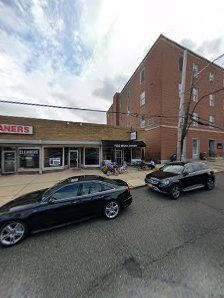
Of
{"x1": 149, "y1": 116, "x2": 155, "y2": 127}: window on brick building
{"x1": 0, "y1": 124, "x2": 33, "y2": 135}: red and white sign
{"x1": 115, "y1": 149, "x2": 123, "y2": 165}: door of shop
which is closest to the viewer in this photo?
{"x1": 0, "y1": 124, "x2": 33, "y2": 135}: red and white sign

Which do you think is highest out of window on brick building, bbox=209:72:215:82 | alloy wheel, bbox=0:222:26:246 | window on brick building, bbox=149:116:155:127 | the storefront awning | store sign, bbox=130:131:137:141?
window on brick building, bbox=209:72:215:82

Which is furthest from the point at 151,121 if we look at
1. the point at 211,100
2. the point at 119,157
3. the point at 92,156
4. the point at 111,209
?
the point at 111,209

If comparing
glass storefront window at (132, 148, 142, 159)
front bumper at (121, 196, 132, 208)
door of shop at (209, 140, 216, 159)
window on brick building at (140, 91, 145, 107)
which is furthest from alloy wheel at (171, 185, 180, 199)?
door of shop at (209, 140, 216, 159)

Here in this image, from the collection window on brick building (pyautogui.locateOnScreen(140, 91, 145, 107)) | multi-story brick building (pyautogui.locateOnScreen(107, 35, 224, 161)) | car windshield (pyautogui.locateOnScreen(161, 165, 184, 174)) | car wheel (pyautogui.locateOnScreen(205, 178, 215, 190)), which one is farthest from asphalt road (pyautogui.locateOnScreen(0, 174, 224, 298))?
window on brick building (pyautogui.locateOnScreen(140, 91, 145, 107))

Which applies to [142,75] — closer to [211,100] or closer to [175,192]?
[211,100]

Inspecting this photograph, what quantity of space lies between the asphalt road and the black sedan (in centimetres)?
29

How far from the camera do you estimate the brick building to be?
11.9 meters

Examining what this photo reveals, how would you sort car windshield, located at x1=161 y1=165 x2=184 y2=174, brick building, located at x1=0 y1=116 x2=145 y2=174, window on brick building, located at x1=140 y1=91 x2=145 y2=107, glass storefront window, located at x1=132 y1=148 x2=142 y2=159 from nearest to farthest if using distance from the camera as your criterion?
car windshield, located at x1=161 y1=165 x2=184 y2=174 < brick building, located at x1=0 y1=116 x2=145 y2=174 < glass storefront window, located at x1=132 y1=148 x2=142 y2=159 < window on brick building, located at x1=140 y1=91 x2=145 y2=107

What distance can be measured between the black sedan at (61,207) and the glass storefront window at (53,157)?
909cm

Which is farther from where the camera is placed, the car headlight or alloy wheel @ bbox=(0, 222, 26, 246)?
the car headlight

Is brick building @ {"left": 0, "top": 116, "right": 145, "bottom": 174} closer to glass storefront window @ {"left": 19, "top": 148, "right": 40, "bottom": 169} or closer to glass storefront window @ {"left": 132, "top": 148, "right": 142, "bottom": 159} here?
glass storefront window @ {"left": 19, "top": 148, "right": 40, "bottom": 169}

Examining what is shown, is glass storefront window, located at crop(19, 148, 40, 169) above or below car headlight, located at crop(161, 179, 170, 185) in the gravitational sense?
above

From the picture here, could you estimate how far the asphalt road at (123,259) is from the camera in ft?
7.59

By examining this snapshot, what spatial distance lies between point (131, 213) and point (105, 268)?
2.50m
